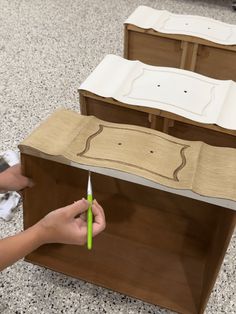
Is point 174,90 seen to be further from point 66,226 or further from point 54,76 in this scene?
point 54,76

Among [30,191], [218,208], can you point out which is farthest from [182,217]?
[30,191]

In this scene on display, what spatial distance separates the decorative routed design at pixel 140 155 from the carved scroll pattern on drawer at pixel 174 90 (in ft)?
0.95

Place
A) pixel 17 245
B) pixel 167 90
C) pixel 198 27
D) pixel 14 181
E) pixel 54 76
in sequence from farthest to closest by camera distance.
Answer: pixel 54 76
pixel 198 27
pixel 167 90
pixel 14 181
pixel 17 245

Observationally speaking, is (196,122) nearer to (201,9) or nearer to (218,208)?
(218,208)

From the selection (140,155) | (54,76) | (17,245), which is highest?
(140,155)

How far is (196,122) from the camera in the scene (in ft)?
3.48

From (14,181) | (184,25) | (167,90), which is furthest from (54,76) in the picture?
(14,181)

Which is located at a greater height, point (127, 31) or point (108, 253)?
point (127, 31)

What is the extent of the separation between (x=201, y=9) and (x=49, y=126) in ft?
6.43

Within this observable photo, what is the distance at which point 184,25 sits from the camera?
1.55 metres

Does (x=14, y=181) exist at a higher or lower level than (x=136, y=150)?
lower

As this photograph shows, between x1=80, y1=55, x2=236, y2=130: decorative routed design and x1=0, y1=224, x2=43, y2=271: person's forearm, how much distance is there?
1.58 ft

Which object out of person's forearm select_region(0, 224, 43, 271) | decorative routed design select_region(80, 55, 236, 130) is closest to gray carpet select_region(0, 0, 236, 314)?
person's forearm select_region(0, 224, 43, 271)

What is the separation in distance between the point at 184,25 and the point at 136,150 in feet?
3.00
